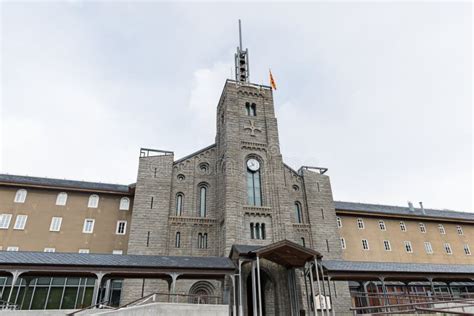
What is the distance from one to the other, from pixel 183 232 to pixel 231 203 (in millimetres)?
4590

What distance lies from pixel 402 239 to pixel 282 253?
2047cm

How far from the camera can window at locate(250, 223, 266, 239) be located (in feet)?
84.0

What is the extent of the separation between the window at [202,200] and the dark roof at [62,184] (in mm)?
6842

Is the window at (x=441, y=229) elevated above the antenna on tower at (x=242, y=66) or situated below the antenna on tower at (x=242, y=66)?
below

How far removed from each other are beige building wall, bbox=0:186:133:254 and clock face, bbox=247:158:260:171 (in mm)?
11819

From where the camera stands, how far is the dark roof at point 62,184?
2737cm

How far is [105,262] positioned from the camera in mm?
19125

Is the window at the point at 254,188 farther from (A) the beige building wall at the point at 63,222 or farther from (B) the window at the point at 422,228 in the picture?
(B) the window at the point at 422,228

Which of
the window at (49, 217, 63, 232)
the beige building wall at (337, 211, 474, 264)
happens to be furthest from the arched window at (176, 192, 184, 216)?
the beige building wall at (337, 211, 474, 264)

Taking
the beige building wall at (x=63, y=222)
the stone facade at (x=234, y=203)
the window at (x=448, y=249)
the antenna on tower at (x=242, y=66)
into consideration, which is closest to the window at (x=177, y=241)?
the stone facade at (x=234, y=203)

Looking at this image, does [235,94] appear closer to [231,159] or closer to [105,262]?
[231,159]

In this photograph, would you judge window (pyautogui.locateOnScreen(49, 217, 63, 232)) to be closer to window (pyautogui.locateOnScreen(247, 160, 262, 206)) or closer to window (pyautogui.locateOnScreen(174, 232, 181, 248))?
window (pyautogui.locateOnScreen(174, 232, 181, 248))

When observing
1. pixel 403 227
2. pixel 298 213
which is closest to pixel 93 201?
pixel 298 213

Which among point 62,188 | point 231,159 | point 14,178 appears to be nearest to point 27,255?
point 62,188
